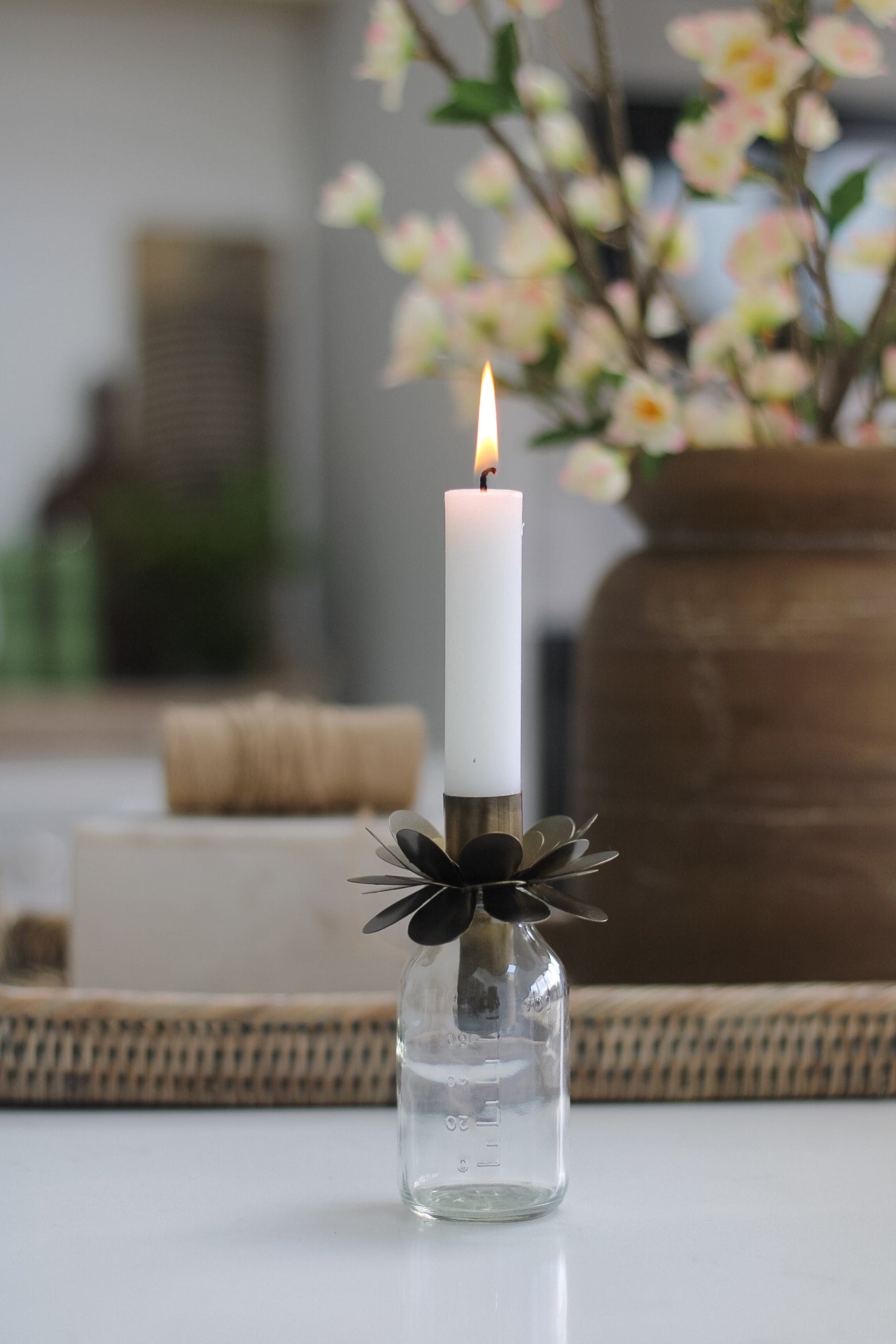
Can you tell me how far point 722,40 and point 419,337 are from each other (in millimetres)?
195

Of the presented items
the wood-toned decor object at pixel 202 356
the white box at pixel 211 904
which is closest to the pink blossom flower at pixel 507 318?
the white box at pixel 211 904

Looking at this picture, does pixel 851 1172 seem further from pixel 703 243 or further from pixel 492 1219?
pixel 703 243

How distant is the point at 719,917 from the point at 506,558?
243 mm

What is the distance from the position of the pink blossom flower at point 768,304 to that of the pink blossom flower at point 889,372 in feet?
0.17

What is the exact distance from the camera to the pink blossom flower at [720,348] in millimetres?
616

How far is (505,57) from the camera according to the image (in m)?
0.54

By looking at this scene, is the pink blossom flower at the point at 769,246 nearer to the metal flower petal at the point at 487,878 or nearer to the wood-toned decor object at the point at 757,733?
the wood-toned decor object at the point at 757,733

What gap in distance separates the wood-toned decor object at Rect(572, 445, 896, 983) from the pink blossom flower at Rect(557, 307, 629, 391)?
0.25 ft

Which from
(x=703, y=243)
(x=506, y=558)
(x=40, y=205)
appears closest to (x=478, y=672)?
(x=506, y=558)

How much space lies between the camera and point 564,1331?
0.30 meters

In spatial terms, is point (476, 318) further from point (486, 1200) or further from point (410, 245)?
point (486, 1200)

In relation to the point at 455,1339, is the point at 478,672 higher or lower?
higher

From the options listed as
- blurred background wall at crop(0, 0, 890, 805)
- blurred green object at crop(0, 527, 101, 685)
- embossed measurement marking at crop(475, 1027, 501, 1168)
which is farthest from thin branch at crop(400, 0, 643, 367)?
blurred green object at crop(0, 527, 101, 685)

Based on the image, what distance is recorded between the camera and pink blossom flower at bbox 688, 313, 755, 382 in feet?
2.02
